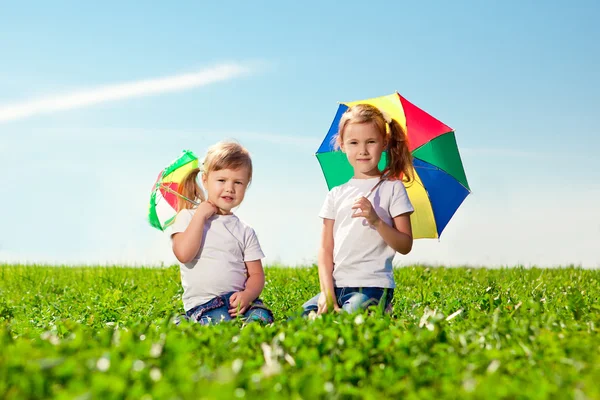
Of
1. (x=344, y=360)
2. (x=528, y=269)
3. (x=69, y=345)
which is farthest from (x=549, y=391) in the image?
(x=528, y=269)

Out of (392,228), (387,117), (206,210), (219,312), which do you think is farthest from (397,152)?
(219,312)

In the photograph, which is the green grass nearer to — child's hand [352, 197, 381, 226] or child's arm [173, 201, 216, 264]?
child's hand [352, 197, 381, 226]

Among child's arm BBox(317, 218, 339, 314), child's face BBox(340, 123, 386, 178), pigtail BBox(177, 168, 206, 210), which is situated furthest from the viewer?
pigtail BBox(177, 168, 206, 210)

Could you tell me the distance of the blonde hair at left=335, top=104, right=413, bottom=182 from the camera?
250 inches

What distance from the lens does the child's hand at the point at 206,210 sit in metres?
6.30

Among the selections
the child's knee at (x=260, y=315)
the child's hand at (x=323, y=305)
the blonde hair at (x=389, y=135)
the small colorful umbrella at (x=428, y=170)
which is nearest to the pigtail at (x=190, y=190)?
the child's knee at (x=260, y=315)

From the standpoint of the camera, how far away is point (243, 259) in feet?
21.7

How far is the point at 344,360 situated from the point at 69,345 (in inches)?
57.3

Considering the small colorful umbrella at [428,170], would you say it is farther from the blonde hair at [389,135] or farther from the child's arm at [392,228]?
the child's arm at [392,228]

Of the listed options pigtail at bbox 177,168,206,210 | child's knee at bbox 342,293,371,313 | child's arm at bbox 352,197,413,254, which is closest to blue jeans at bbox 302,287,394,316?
child's knee at bbox 342,293,371,313

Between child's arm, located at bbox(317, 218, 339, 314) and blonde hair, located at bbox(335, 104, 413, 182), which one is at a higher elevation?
blonde hair, located at bbox(335, 104, 413, 182)

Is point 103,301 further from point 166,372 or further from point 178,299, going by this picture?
point 166,372

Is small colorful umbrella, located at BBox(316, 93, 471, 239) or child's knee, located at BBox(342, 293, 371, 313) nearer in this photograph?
child's knee, located at BBox(342, 293, 371, 313)

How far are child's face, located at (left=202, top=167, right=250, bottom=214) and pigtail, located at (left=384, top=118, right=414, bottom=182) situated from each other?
1.46m
